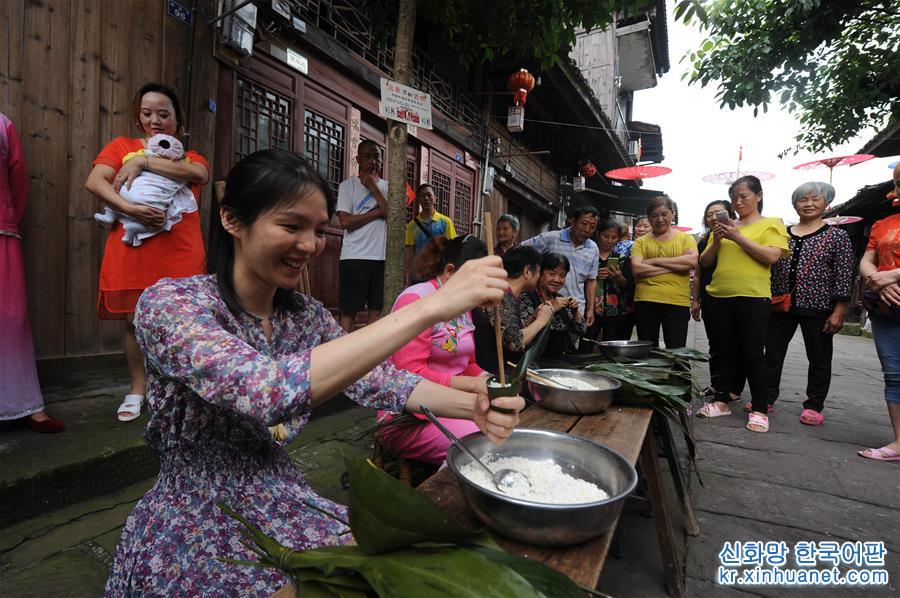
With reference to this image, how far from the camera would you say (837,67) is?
276 inches

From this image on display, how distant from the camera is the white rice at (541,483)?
1061 mm

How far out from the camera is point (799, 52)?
18.8ft

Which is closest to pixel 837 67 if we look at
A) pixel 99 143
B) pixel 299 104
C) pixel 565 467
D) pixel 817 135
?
pixel 817 135

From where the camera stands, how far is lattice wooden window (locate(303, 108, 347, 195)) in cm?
466

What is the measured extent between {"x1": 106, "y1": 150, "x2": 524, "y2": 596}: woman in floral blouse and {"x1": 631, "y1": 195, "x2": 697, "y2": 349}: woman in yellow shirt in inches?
129

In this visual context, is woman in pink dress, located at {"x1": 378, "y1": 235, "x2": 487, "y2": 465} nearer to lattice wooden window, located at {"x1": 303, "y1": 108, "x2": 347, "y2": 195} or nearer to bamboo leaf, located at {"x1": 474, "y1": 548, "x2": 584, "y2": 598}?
bamboo leaf, located at {"x1": 474, "y1": 548, "x2": 584, "y2": 598}

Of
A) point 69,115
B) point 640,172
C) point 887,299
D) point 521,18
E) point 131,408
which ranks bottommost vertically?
point 131,408

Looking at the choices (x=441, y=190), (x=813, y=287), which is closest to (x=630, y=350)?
(x=813, y=287)

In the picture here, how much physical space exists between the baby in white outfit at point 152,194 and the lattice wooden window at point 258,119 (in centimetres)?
151

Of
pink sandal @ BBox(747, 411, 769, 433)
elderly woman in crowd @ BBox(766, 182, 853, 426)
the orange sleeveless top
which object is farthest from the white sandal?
elderly woman in crowd @ BBox(766, 182, 853, 426)

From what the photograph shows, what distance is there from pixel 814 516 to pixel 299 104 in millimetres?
5144

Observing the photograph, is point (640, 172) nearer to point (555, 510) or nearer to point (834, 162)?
point (834, 162)

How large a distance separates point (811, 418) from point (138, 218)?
536cm

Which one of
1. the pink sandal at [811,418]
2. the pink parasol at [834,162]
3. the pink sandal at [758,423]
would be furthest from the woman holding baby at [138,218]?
the pink parasol at [834,162]
